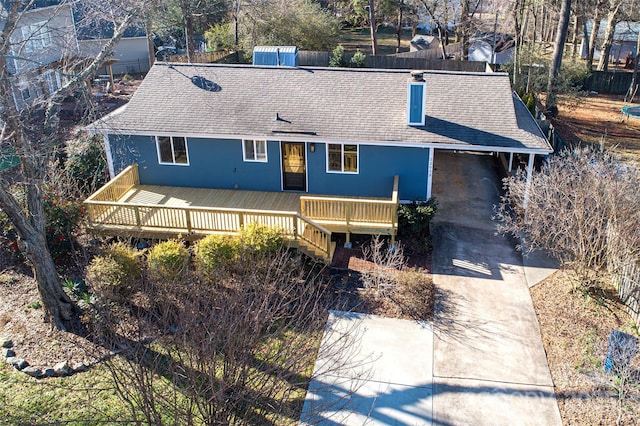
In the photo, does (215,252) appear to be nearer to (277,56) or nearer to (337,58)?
(277,56)

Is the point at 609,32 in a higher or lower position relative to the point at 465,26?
lower

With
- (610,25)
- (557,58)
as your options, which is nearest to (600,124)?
(557,58)

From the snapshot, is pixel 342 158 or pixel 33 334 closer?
pixel 33 334

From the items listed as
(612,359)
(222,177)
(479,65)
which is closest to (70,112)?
(222,177)

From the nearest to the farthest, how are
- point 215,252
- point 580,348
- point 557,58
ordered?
1. point 580,348
2. point 215,252
3. point 557,58

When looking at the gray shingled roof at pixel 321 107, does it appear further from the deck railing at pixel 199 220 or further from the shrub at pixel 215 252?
the shrub at pixel 215 252

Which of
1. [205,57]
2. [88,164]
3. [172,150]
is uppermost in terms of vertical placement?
[205,57]

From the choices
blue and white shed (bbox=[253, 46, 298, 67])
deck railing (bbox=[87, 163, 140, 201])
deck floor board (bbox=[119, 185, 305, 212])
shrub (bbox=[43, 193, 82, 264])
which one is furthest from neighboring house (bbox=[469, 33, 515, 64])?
shrub (bbox=[43, 193, 82, 264])

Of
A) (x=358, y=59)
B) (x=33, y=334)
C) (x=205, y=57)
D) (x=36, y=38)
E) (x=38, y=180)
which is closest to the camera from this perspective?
(x=38, y=180)
